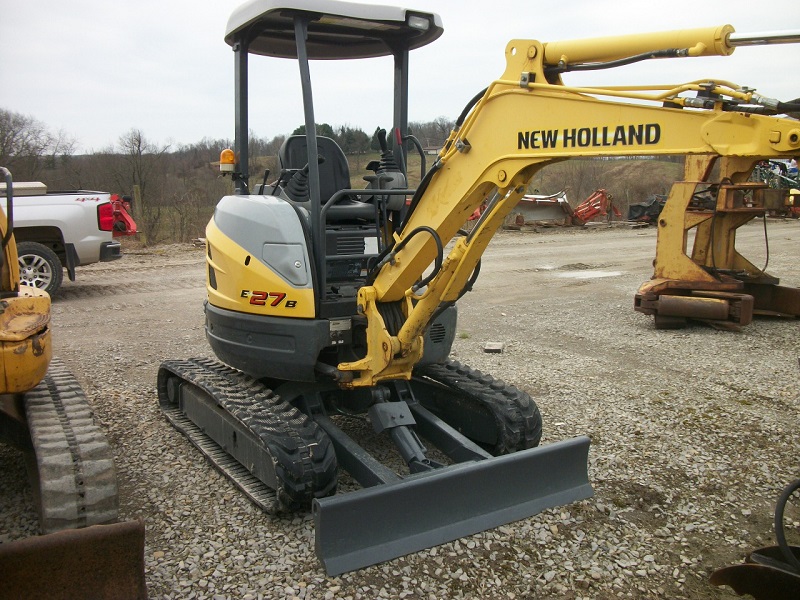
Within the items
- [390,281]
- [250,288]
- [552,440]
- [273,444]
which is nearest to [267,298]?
[250,288]

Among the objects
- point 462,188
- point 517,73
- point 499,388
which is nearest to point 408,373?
point 499,388

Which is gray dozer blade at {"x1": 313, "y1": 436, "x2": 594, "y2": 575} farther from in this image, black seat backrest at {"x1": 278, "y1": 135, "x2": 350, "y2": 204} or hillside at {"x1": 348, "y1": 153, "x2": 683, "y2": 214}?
hillside at {"x1": 348, "y1": 153, "x2": 683, "y2": 214}

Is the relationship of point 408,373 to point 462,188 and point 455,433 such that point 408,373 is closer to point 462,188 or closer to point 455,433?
point 455,433

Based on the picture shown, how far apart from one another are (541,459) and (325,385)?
145 centimetres

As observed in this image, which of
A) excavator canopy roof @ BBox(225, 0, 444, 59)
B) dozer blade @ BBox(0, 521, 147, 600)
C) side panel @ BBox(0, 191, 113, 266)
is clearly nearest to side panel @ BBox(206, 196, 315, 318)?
excavator canopy roof @ BBox(225, 0, 444, 59)

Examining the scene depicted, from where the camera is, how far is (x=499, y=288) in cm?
1181

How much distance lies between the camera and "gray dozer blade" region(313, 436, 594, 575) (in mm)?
3398

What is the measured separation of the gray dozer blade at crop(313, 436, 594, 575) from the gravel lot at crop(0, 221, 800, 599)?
0.07 m

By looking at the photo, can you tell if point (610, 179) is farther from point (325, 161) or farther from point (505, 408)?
point (505, 408)

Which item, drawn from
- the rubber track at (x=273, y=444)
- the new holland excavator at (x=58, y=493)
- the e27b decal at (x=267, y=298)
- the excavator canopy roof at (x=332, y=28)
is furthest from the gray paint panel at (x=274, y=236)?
the new holland excavator at (x=58, y=493)

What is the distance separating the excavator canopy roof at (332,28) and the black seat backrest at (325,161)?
0.68 meters

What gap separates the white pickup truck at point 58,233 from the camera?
10.1m

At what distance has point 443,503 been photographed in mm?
3670

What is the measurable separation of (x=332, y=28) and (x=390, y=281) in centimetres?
172
